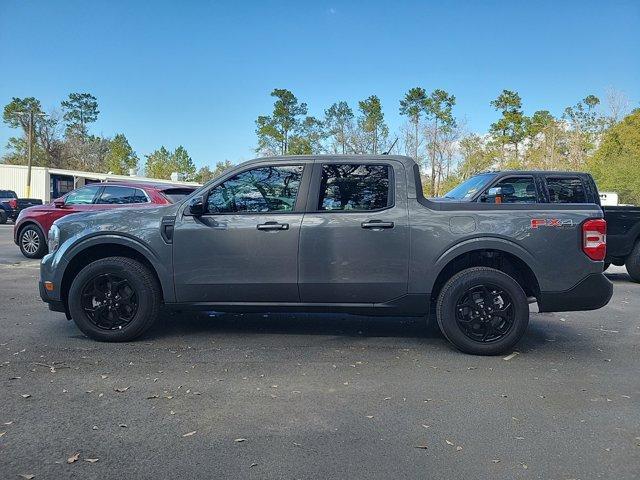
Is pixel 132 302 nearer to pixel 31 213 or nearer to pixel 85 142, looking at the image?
pixel 31 213

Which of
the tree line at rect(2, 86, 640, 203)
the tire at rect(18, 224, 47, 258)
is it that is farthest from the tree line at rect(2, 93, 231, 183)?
the tire at rect(18, 224, 47, 258)

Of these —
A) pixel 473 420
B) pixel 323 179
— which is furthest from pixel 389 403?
pixel 323 179

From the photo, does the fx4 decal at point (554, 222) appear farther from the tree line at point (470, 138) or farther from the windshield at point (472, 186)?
the tree line at point (470, 138)

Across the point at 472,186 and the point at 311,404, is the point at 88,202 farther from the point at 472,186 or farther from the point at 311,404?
the point at 311,404

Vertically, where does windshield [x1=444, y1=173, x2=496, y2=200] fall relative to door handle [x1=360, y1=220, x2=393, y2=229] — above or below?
above

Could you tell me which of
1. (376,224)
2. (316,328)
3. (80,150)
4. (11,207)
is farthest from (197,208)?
(80,150)

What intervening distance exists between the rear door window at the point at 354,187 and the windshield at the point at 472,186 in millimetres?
4341

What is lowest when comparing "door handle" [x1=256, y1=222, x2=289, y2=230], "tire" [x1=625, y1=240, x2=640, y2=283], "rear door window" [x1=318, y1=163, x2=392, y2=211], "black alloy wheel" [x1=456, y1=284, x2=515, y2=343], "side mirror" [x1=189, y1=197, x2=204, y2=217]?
"black alloy wheel" [x1=456, y1=284, x2=515, y2=343]

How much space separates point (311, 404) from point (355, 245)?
1.64m

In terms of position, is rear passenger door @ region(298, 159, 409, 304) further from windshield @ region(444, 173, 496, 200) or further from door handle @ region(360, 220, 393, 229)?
windshield @ region(444, 173, 496, 200)

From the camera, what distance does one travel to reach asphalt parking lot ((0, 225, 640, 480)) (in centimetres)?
288

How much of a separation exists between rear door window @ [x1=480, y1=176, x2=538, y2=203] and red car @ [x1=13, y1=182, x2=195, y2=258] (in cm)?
594

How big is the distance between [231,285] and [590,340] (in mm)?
3866

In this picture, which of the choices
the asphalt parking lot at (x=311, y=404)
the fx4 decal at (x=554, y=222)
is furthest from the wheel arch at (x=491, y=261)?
the asphalt parking lot at (x=311, y=404)
